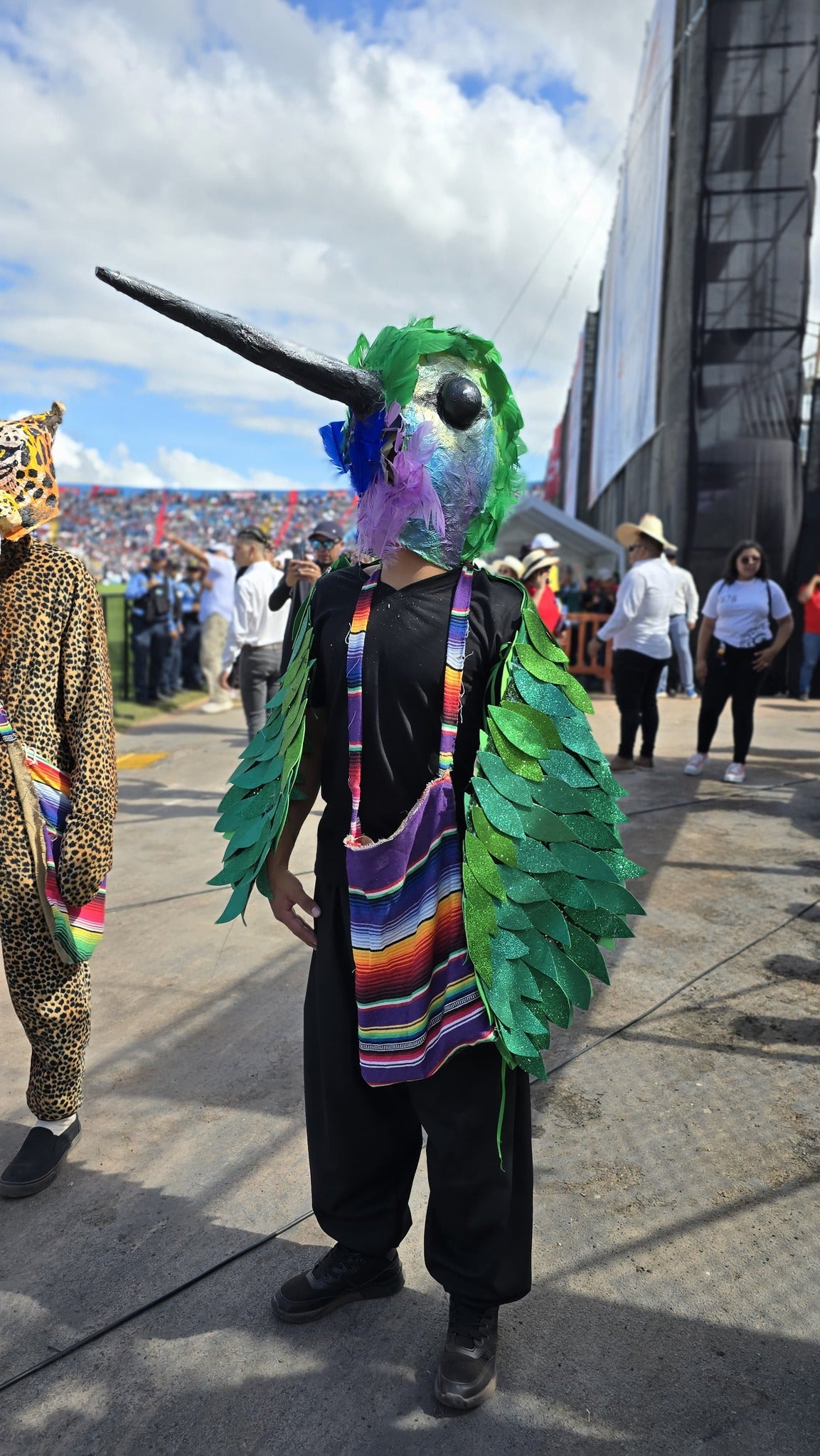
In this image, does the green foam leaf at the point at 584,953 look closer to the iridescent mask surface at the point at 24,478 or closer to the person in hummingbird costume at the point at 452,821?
the person in hummingbird costume at the point at 452,821

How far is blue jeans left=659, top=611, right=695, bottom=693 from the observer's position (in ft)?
34.8

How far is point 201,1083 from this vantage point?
114 inches

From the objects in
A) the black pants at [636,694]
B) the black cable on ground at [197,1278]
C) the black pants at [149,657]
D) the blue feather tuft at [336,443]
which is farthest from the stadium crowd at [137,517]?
the blue feather tuft at [336,443]

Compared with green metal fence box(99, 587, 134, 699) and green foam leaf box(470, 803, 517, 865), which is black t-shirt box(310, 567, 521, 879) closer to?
green foam leaf box(470, 803, 517, 865)

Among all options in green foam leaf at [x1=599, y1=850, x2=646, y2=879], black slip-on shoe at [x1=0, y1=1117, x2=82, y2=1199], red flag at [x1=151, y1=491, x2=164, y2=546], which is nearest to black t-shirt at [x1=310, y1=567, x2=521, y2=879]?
green foam leaf at [x1=599, y1=850, x2=646, y2=879]

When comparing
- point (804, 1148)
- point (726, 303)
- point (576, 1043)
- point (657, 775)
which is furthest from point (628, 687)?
point (726, 303)

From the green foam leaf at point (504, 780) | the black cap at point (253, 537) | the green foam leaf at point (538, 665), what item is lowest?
the green foam leaf at point (504, 780)

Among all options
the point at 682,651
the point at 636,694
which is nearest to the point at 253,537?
the point at 636,694

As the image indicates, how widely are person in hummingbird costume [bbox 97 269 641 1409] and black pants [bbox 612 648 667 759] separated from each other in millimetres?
5122

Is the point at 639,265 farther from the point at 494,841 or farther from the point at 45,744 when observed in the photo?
the point at 494,841

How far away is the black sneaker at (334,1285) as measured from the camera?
196cm

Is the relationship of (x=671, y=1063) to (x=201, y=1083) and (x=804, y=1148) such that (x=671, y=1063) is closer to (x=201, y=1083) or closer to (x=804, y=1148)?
(x=804, y=1148)

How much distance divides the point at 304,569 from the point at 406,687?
405 cm

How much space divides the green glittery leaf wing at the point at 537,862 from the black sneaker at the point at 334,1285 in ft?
2.30
